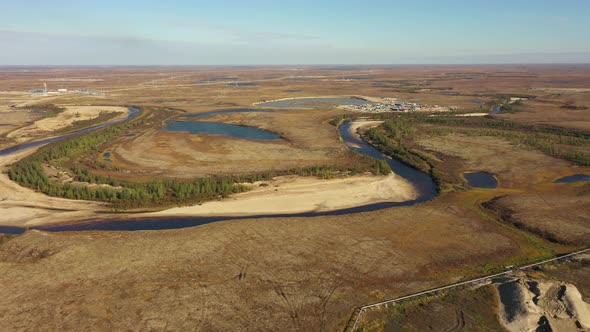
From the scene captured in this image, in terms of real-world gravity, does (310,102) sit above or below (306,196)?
above

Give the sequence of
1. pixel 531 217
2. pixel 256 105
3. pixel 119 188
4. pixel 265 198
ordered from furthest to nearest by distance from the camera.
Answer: pixel 256 105, pixel 119 188, pixel 265 198, pixel 531 217

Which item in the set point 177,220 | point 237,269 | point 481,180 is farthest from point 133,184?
point 481,180

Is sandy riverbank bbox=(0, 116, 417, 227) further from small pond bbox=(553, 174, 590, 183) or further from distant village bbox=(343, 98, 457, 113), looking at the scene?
distant village bbox=(343, 98, 457, 113)

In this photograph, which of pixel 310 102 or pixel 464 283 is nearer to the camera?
pixel 464 283

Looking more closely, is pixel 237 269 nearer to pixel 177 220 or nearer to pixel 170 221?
pixel 177 220

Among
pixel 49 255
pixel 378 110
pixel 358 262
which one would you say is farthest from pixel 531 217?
pixel 378 110

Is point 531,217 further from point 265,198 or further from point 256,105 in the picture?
point 256,105

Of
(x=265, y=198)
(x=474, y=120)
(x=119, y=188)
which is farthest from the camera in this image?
(x=474, y=120)
